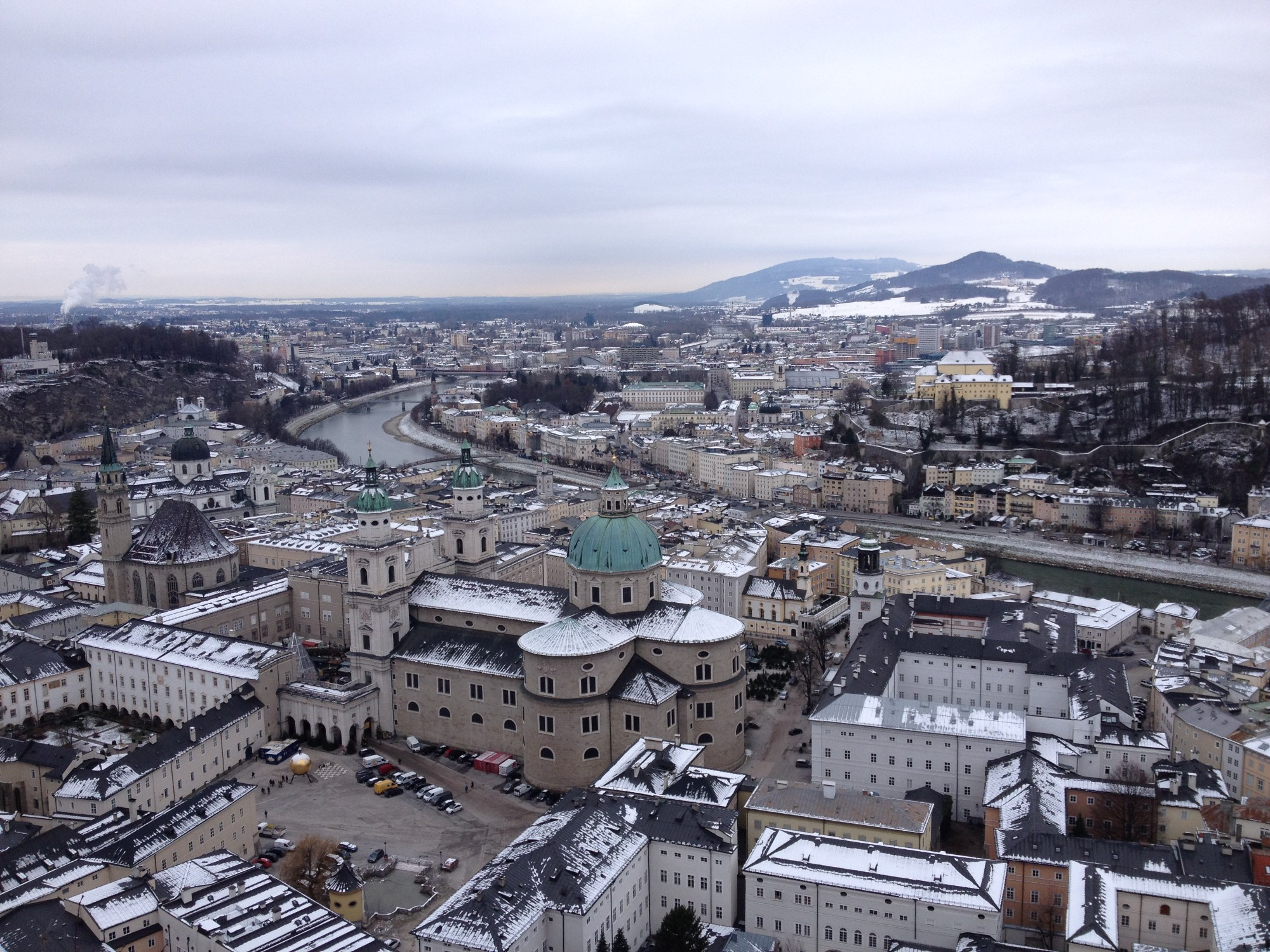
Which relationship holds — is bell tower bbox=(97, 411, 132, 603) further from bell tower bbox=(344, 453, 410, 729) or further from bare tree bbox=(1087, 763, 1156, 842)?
bare tree bbox=(1087, 763, 1156, 842)

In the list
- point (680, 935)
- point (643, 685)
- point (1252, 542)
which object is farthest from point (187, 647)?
point (1252, 542)

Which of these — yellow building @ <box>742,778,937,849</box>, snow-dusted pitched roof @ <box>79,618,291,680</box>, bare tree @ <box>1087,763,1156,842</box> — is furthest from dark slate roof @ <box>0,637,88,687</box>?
bare tree @ <box>1087,763,1156,842</box>

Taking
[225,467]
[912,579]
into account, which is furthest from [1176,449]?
[225,467]

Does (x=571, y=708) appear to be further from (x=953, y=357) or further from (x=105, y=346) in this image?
(x=105, y=346)

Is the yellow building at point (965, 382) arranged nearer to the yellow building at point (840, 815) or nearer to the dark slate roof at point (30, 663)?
the yellow building at point (840, 815)

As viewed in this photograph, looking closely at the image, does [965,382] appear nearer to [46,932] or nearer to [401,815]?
[401,815]

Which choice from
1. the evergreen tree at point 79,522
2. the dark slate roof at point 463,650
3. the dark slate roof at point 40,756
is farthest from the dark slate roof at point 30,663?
the evergreen tree at point 79,522
